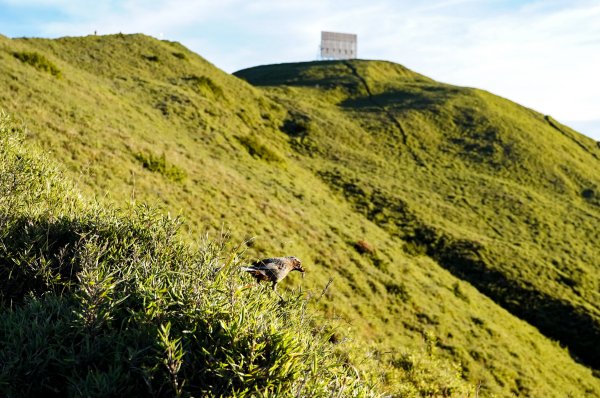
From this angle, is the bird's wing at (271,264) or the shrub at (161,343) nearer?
the shrub at (161,343)

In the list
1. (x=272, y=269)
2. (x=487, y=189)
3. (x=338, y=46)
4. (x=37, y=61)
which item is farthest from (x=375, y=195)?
(x=338, y=46)

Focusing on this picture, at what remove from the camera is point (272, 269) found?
6555mm

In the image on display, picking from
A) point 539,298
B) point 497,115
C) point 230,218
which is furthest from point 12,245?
point 497,115

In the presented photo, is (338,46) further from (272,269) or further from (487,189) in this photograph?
(272,269)

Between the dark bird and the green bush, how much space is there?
31045mm

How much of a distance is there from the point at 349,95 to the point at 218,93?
39.4 meters

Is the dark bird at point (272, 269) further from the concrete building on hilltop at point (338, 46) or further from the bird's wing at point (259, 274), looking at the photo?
the concrete building on hilltop at point (338, 46)

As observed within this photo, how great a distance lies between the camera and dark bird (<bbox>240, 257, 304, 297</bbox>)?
6.39m

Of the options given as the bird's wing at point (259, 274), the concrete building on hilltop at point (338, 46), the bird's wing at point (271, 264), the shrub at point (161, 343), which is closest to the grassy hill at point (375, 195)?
the bird's wing at point (259, 274)

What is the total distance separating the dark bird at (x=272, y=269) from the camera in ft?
21.0

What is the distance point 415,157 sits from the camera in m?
53.6

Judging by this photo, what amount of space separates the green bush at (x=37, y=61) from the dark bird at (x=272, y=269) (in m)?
31.0

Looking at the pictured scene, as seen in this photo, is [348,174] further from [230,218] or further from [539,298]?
[230,218]

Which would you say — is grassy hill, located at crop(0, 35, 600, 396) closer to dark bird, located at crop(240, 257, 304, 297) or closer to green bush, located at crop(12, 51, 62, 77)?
green bush, located at crop(12, 51, 62, 77)
